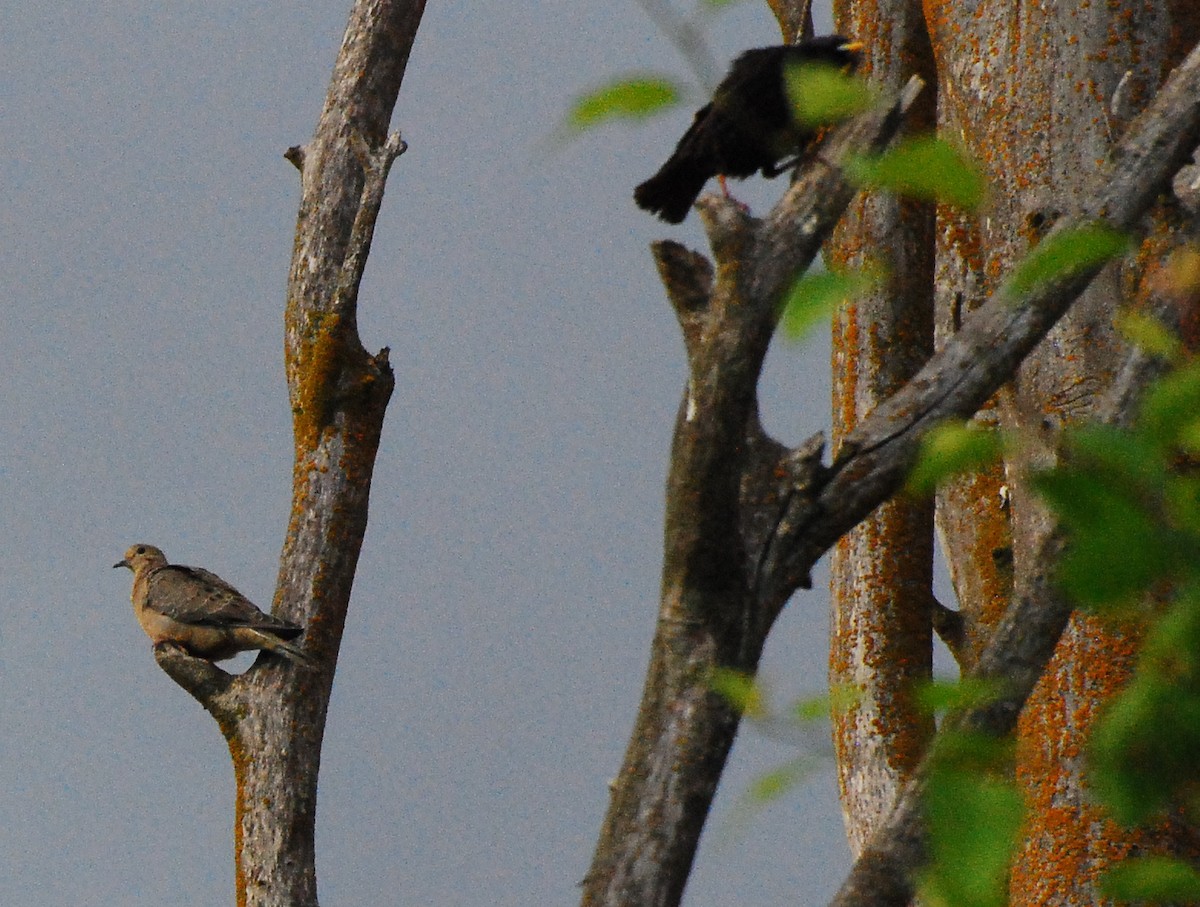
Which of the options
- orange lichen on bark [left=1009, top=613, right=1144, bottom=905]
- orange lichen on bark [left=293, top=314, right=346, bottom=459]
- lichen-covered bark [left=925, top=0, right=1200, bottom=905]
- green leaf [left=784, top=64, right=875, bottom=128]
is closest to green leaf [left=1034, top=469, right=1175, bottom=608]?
green leaf [left=784, top=64, right=875, bottom=128]

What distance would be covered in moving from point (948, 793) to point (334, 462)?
17.3ft

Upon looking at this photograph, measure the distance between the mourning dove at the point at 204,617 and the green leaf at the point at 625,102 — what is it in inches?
188

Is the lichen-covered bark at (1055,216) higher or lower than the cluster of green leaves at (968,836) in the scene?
higher

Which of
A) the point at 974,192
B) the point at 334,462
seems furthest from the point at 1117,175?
the point at 334,462

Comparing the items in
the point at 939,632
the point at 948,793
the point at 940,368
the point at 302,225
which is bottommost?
the point at 948,793

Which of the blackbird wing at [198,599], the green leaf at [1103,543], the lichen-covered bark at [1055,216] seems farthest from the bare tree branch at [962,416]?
the blackbird wing at [198,599]

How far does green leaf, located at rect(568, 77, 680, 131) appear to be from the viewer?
1.37m

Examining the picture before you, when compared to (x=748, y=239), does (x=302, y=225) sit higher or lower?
higher

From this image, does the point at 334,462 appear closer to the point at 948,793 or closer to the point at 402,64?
the point at 402,64

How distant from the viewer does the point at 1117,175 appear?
11.1 feet

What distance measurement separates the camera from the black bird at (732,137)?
501 centimetres

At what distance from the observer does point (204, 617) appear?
7156 millimetres

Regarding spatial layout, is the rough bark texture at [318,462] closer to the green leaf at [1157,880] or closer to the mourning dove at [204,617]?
the mourning dove at [204,617]

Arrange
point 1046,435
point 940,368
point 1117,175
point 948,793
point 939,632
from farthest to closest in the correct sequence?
point 939,632 < point 1117,175 < point 940,368 < point 1046,435 < point 948,793
